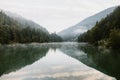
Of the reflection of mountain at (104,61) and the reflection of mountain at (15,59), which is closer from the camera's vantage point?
the reflection of mountain at (104,61)

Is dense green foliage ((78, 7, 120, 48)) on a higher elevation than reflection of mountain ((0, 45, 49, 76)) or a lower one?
higher

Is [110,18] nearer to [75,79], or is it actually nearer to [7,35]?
[7,35]

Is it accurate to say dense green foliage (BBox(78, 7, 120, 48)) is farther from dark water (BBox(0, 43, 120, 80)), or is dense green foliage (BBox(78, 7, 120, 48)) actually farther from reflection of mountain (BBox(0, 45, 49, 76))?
dark water (BBox(0, 43, 120, 80))

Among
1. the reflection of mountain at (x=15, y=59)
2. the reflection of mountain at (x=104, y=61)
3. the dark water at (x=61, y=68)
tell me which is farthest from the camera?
the reflection of mountain at (x=15, y=59)

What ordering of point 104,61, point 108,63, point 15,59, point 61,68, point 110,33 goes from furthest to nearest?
1. point 110,33
2. point 15,59
3. point 104,61
4. point 108,63
5. point 61,68

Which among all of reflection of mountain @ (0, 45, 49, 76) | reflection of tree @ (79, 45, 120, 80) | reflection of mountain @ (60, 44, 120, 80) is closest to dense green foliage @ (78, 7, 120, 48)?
reflection of mountain @ (60, 44, 120, 80)

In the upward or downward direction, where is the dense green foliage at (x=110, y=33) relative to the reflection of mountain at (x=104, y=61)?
upward

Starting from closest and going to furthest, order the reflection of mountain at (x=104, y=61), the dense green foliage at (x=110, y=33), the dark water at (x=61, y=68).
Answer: the dark water at (x=61, y=68) < the reflection of mountain at (x=104, y=61) < the dense green foliage at (x=110, y=33)

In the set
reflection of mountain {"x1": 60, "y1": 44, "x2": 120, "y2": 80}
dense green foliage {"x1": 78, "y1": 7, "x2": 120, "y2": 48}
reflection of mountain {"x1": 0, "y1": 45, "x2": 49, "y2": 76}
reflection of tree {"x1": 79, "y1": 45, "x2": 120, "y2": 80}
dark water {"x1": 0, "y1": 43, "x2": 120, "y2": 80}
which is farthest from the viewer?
dense green foliage {"x1": 78, "y1": 7, "x2": 120, "y2": 48}

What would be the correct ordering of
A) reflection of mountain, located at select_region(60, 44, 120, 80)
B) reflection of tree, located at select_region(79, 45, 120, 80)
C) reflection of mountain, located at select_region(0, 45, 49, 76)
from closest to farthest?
reflection of tree, located at select_region(79, 45, 120, 80) < reflection of mountain, located at select_region(60, 44, 120, 80) < reflection of mountain, located at select_region(0, 45, 49, 76)

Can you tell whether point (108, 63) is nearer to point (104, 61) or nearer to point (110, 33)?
point (104, 61)

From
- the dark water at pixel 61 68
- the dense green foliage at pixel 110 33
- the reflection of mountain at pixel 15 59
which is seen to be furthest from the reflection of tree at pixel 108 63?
the dense green foliage at pixel 110 33

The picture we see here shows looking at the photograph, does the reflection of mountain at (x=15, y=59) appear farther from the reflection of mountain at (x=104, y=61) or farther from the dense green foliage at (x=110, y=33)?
the dense green foliage at (x=110, y=33)

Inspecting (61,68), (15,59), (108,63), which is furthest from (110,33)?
(61,68)
